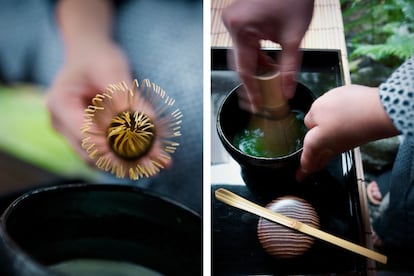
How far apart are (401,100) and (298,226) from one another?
198 mm

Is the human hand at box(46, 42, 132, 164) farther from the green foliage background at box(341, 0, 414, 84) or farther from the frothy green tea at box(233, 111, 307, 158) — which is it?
the green foliage background at box(341, 0, 414, 84)

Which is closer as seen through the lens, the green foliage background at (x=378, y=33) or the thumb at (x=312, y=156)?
the thumb at (x=312, y=156)

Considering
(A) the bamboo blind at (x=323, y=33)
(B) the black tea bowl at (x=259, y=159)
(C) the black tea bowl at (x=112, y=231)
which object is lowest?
(C) the black tea bowl at (x=112, y=231)

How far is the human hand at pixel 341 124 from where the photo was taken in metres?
0.66

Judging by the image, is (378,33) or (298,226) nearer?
(298,226)

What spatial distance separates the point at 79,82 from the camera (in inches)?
29.5

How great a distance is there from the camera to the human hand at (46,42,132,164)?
2.40ft

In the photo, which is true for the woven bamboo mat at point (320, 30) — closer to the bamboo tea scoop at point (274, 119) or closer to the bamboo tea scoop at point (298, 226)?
the bamboo tea scoop at point (274, 119)

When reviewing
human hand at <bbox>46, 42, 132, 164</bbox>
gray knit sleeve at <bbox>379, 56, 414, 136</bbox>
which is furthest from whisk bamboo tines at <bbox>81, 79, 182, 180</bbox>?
gray knit sleeve at <bbox>379, 56, 414, 136</bbox>

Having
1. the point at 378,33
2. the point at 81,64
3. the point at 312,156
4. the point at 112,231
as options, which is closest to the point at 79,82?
the point at 81,64

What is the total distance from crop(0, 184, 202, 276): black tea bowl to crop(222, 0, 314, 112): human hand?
0.19m

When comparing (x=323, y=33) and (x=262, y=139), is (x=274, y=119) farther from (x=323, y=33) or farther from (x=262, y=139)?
(x=323, y=33)

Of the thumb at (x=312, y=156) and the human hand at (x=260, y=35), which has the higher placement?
the human hand at (x=260, y=35)

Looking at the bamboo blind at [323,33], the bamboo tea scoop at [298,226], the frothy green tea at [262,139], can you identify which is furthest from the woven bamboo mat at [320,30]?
the bamboo tea scoop at [298,226]
